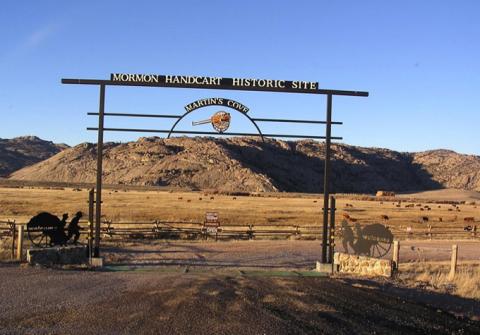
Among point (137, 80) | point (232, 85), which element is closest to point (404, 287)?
point (232, 85)

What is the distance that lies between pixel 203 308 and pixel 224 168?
468 feet

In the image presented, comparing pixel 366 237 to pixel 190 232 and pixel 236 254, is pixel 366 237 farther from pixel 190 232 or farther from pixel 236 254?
pixel 190 232

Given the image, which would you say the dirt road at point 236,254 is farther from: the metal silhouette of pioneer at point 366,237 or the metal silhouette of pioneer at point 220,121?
the metal silhouette of pioneer at point 220,121

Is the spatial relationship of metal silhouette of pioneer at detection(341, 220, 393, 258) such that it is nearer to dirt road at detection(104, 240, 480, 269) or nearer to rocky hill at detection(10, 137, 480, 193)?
dirt road at detection(104, 240, 480, 269)

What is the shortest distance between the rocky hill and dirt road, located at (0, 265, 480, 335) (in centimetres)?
12586

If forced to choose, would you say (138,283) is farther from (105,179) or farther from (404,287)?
(105,179)

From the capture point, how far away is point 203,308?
9836mm

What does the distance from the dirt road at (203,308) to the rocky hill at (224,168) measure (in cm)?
12586

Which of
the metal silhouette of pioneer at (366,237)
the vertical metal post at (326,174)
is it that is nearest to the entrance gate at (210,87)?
the vertical metal post at (326,174)

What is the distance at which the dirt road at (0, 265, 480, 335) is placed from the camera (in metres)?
8.66

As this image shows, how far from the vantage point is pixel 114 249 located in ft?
81.1

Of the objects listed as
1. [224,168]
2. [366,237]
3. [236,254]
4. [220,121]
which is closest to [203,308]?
[220,121]

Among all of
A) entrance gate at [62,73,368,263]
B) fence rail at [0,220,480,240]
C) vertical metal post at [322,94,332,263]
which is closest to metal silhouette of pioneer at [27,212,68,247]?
entrance gate at [62,73,368,263]

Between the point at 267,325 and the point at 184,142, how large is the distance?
17223cm
